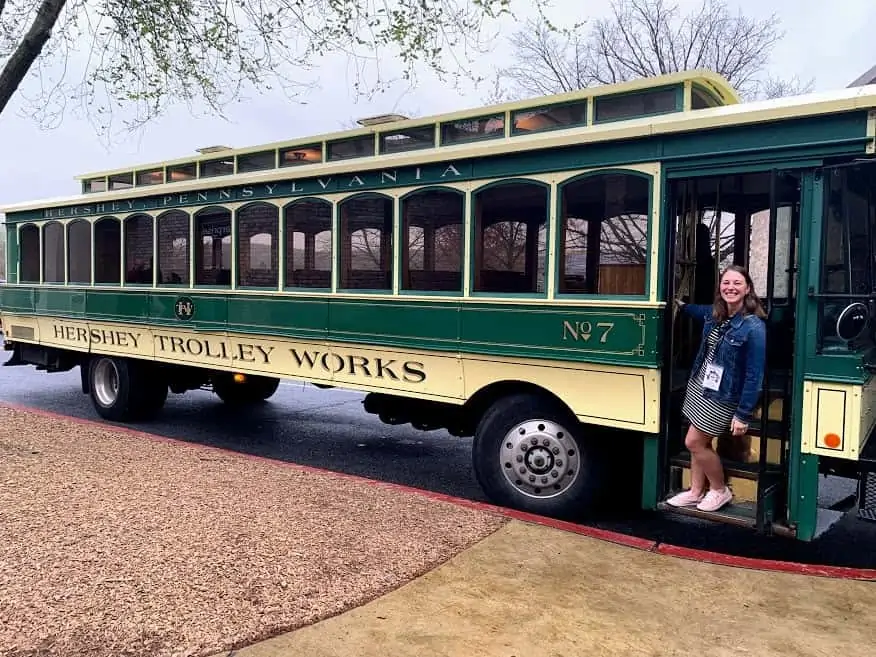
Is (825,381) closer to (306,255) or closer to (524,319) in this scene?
(524,319)

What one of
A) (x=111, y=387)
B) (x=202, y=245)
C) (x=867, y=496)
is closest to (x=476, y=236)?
(x=867, y=496)

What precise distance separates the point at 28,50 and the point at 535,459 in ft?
17.5

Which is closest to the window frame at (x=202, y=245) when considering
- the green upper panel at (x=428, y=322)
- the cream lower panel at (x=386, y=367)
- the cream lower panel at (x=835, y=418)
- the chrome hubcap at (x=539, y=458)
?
the green upper panel at (x=428, y=322)

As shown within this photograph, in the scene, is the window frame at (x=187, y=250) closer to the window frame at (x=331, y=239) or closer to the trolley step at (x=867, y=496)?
the window frame at (x=331, y=239)

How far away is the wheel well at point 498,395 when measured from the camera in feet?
18.1

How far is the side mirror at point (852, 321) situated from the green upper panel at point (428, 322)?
101 centimetres

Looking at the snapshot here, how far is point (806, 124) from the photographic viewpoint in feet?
14.2

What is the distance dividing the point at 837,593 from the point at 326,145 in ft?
17.1

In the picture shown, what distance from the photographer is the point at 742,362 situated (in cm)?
451

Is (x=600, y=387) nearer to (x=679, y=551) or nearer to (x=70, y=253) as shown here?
(x=679, y=551)

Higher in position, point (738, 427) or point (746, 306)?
point (746, 306)

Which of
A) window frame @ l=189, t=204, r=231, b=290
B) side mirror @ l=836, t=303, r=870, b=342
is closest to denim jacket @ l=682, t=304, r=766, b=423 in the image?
side mirror @ l=836, t=303, r=870, b=342

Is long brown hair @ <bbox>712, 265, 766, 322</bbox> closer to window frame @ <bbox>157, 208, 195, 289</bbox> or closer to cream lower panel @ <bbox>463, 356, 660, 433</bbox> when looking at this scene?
cream lower panel @ <bbox>463, 356, 660, 433</bbox>

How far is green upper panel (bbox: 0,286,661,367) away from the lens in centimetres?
502
